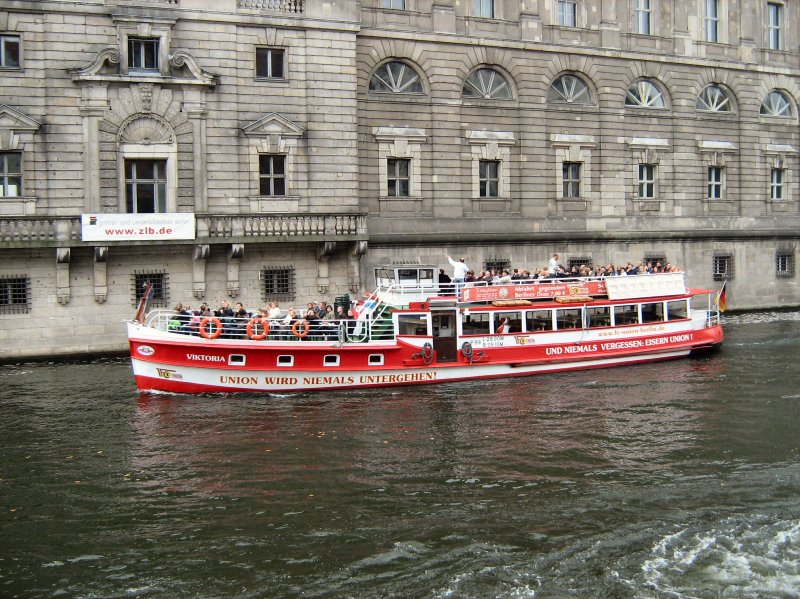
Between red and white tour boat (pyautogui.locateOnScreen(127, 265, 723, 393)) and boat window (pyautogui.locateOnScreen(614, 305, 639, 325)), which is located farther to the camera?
boat window (pyautogui.locateOnScreen(614, 305, 639, 325))

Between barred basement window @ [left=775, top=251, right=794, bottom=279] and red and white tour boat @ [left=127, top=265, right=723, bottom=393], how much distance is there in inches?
716

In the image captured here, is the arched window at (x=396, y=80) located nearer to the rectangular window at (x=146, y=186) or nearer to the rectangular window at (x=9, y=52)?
the rectangular window at (x=146, y=186)

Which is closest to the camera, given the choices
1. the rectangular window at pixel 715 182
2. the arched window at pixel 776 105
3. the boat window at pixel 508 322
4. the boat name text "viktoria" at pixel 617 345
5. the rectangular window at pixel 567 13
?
the boat window at pixel 508 322

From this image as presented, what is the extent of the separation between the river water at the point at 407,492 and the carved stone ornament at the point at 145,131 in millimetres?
11195

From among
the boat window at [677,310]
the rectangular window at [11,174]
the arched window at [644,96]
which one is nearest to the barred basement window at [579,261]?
the arched window at [644,96]

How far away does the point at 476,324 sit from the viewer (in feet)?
102

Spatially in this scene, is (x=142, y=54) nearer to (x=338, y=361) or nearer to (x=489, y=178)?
(x=338, y=361)

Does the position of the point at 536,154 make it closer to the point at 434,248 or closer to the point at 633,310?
the point at 434,248

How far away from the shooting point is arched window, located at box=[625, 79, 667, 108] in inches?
1850

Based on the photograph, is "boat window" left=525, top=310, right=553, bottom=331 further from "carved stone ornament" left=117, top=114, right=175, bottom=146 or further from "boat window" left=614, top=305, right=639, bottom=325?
"carved stone ornament" left=117, top=114, right=175, bottom=146

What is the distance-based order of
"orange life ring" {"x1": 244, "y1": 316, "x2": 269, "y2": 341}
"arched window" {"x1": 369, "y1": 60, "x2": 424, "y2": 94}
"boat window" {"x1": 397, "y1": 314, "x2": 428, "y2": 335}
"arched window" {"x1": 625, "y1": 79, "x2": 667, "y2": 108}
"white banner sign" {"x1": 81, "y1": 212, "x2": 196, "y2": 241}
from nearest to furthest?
1. "orange life ring" {"x1": 244, "y1": 316, "x2": 269, "y2": 341}
2. "boat window" {"x1": 397, "y1": 314, "x2": 428, "y2": 335}
3. "white banner sign" {"x1": 81, "y1": 212, "x2": 196, "y2": 241}
4. "arched window" {"x1": 369, "y1": 60, "x2": 424, "y2": 94}
5. "arched window" {"x1": 625, "y1": 79, "x2": 667, "y2": 108}

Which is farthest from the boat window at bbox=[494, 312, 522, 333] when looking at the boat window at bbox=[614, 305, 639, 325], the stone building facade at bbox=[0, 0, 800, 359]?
the stone building facade at bbox=[0, 0, 800, 359]

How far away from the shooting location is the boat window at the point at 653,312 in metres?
33.8

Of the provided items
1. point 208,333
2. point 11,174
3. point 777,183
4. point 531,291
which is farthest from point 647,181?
point 11,174
